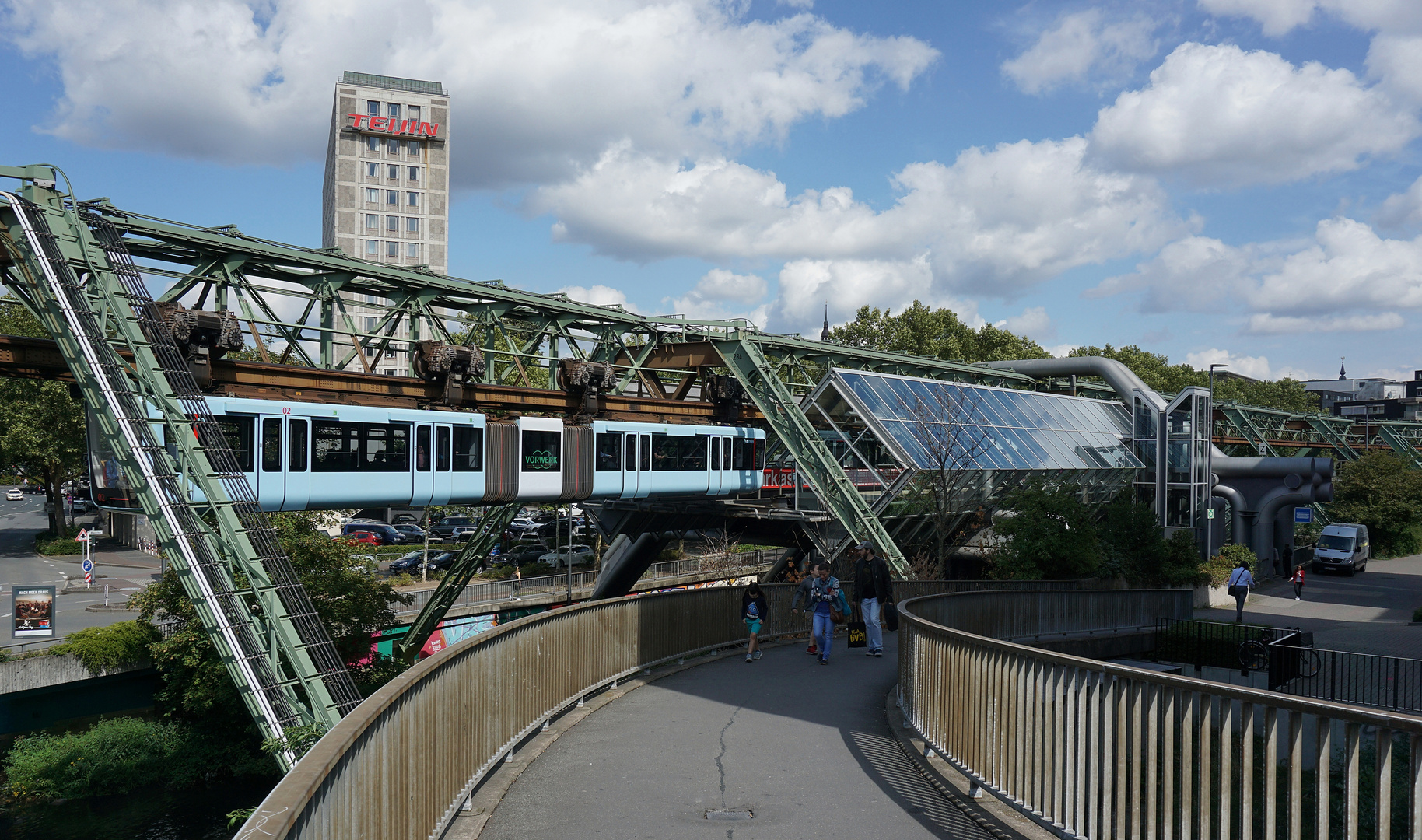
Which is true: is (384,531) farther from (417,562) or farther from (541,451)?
(541,451)

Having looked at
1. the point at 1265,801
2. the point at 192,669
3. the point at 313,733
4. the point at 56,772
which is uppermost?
the point at 1265,801

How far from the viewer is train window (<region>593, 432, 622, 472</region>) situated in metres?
30.9

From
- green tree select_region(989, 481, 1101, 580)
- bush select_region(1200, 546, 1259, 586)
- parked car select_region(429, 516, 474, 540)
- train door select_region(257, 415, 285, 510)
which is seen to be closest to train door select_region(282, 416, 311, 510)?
train door select_region(257, 415, 285, 510)

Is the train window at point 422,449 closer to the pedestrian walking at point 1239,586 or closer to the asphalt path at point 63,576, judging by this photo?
the asphalt path at point 63,576

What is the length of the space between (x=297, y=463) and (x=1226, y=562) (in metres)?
32.2

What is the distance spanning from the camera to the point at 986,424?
39.5 m

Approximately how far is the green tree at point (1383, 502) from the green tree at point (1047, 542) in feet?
119

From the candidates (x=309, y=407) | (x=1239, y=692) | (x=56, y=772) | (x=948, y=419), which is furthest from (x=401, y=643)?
(x=1239, y=692)

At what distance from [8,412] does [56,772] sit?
4087 centimetres

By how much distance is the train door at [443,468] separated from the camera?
2561 cm

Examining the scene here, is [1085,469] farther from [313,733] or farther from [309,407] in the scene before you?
[313,733]

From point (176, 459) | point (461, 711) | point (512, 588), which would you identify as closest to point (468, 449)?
point (176, 459)

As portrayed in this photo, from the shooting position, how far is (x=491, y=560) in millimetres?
58250

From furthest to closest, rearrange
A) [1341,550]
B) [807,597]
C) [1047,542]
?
1. [1341,550]
2. [1047,542]
3. [807,597]
